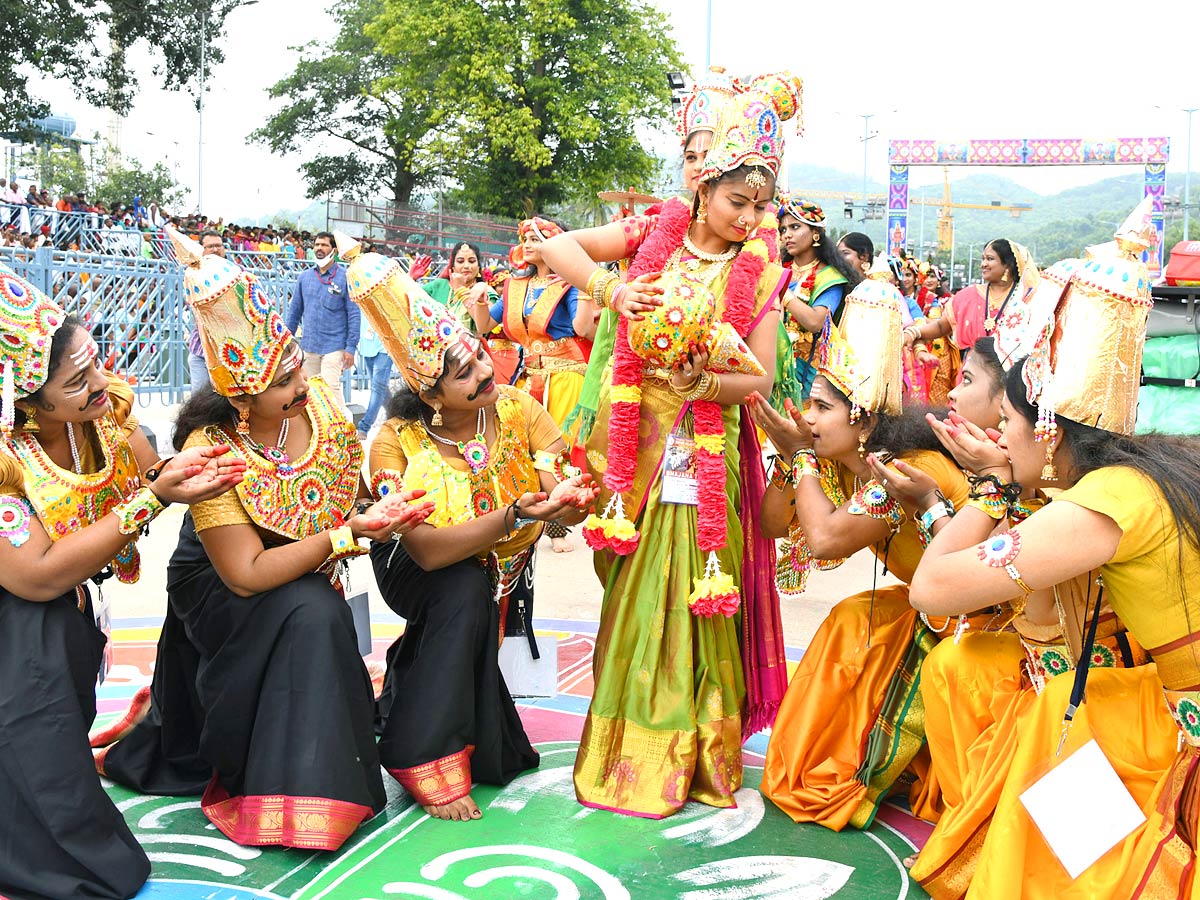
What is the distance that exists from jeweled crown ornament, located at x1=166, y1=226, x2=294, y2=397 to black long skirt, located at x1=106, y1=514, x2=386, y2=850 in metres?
0.58

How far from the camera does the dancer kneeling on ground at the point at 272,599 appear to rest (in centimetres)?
305

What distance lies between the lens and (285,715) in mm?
3086

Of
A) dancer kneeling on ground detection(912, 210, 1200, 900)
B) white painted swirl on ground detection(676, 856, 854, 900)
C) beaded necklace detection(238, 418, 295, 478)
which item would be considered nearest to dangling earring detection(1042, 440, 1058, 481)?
dancer kneeling on ground detection(912, 210, 1200, 900)

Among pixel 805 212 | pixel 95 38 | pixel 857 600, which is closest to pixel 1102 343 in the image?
pixel 857 600

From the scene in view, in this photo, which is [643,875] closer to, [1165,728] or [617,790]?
[617,790]

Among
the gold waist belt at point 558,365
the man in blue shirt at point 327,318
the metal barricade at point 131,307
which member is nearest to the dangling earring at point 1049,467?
the gold waist belt at point 558,365

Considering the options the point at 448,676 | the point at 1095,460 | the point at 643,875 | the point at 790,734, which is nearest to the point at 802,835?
the point at 790,734

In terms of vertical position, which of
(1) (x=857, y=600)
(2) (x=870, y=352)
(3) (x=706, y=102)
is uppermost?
(3) (x=706, y=102)

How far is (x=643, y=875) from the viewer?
9.81 ft

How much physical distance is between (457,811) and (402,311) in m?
1.45

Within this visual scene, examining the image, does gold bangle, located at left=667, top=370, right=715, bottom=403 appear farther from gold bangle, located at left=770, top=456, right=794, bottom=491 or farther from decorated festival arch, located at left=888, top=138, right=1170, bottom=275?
decorated festival arch, located at left=888, top=138, right=1170, bottom=275

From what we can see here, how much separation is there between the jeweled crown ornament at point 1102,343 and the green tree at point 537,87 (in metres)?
29.1

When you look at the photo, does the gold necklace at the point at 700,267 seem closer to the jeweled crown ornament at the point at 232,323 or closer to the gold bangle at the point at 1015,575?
the jeweled crown ornament at the point at 232,323

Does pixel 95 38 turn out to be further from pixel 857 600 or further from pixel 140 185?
pixel 857 600
